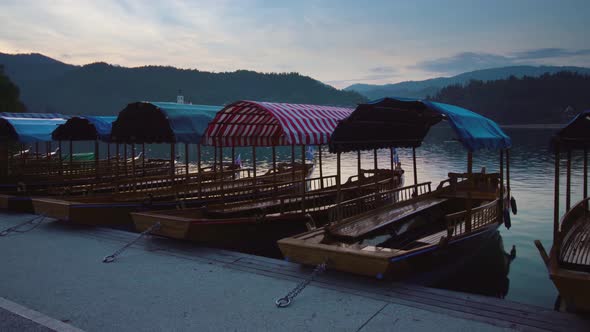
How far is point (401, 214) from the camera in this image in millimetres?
9930

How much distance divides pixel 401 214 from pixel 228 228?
3.83 metres

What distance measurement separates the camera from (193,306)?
226 inches

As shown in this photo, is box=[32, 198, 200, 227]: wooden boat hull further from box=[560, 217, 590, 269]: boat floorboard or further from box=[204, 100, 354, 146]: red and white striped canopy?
box=[560, 217, 590, 269]: boat floorboard

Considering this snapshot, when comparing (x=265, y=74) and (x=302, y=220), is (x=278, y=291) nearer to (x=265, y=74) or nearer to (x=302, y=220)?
(x=302, y=220)

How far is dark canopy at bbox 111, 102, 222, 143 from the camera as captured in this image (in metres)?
11.2

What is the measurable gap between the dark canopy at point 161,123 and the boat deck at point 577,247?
27.2ft

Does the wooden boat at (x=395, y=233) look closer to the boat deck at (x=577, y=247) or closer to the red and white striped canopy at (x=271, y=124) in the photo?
the boat deck at (x=577, y=247)

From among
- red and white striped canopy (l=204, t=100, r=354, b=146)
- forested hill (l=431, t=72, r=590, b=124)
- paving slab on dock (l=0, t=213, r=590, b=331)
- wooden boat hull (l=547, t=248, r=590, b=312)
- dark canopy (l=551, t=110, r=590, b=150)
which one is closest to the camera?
wooden boat hull (l=547, t=248, r=590, b=312)

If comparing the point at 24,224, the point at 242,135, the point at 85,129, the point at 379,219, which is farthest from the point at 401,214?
the point at 85,129

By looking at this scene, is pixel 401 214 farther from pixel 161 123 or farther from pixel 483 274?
pixel 161 123

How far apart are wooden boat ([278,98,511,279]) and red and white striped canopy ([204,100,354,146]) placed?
1225 mm

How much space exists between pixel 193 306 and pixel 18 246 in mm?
5512

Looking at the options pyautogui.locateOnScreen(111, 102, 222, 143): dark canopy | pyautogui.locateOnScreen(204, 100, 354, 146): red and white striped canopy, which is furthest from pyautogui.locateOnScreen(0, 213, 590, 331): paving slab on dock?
pyautogui.locateOnScreen(111, 102, 222, 143): dark canopy

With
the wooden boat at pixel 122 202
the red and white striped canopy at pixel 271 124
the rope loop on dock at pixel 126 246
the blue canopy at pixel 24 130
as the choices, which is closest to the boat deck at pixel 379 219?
the red and white striped canopy at pixel 271 124
